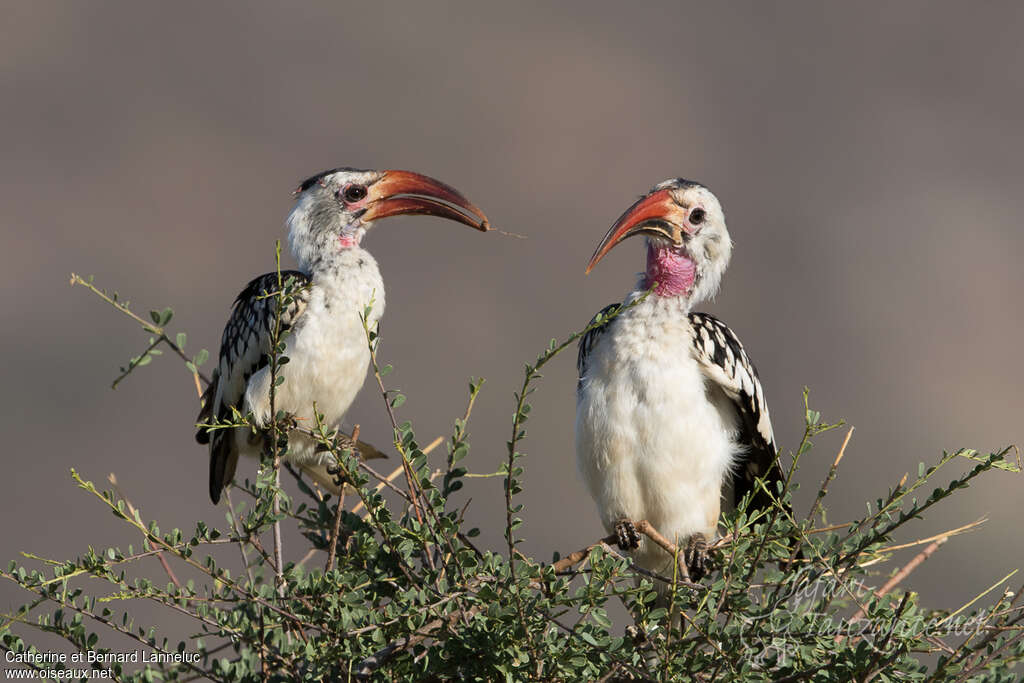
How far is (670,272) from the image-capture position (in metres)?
4.10

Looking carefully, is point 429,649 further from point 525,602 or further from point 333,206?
point 333,206

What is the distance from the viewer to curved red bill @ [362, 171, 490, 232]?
427 centimetres

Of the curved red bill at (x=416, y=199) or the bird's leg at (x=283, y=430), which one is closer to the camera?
the bird's leg at (x=283, y=430)

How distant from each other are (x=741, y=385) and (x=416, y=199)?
4.61ft

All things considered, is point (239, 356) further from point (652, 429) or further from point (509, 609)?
point (509, 609)

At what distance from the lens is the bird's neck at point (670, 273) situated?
4090mm

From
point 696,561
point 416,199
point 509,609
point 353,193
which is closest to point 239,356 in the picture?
point 353,193

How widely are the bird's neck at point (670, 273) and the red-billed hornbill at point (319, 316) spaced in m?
→ 0.60

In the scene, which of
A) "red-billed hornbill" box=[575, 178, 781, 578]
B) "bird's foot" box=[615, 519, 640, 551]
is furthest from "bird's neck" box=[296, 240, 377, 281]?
"bird's foot" box=[615, 519, 640, 551]

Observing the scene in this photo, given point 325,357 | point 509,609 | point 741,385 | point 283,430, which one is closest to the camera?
point 509,609

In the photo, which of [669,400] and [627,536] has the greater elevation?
[669,400]

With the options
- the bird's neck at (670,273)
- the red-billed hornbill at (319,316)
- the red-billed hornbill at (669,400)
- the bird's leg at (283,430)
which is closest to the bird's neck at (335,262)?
the red-billed hornbill at (319,316)

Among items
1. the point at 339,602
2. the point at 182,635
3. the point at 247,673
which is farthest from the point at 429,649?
the point at 182,635

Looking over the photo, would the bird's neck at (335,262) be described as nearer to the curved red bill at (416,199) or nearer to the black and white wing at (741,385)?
the curved red bill at (416,199)
